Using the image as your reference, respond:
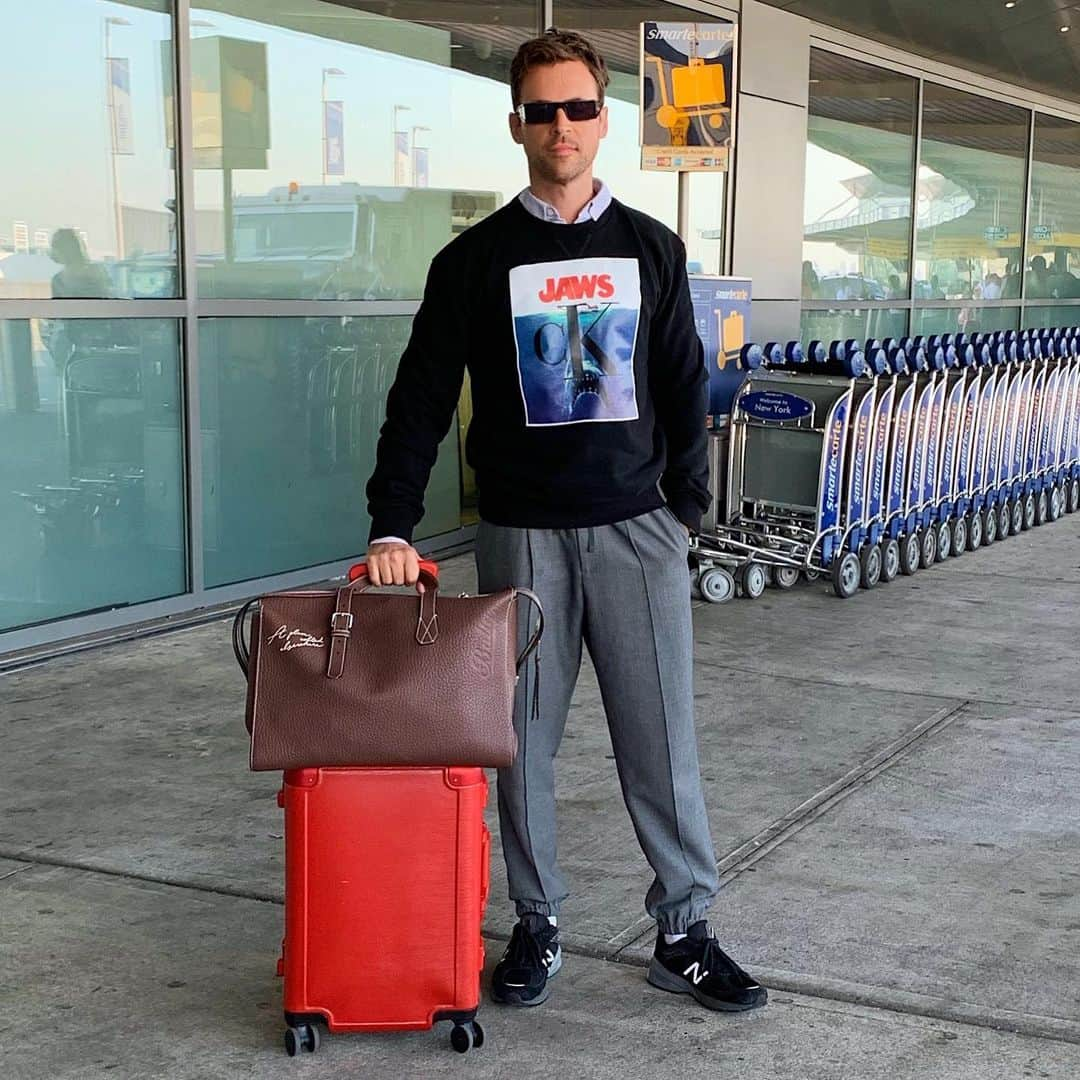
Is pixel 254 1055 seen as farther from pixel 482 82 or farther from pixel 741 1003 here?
pixel 482 82

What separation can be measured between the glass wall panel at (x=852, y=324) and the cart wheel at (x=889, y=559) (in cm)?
376

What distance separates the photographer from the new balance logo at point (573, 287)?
124 inches

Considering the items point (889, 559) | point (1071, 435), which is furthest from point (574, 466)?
point (1071, 435)

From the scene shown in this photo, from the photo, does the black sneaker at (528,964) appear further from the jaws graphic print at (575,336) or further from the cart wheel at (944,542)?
the cart wheel at (944,542)

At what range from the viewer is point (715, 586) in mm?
7684

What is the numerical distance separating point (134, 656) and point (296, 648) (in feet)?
12.2

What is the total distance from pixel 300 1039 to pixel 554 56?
1958mm

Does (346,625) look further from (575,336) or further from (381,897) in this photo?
(575,336)

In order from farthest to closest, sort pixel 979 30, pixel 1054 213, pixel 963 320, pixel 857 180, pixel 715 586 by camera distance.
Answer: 1. pixel 1054 213
2. pixel 963 320
3. pixel 979 30
4. pixel 857 180
5. pixel 715 586

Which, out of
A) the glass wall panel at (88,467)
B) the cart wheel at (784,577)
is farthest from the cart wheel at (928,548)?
the glass wall panel at (88,467)

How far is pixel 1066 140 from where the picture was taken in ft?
57.3

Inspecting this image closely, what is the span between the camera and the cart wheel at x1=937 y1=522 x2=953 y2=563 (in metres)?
9.00

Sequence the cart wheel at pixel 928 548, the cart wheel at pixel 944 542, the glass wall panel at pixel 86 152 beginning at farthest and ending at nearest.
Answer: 1. the cart wheel at pixel 944 542
2. the cart wheel at pixel 928 548
3. the glass wall panel at pixel 86 152

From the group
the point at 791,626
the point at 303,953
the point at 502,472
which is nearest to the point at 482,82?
the point at 791,626
